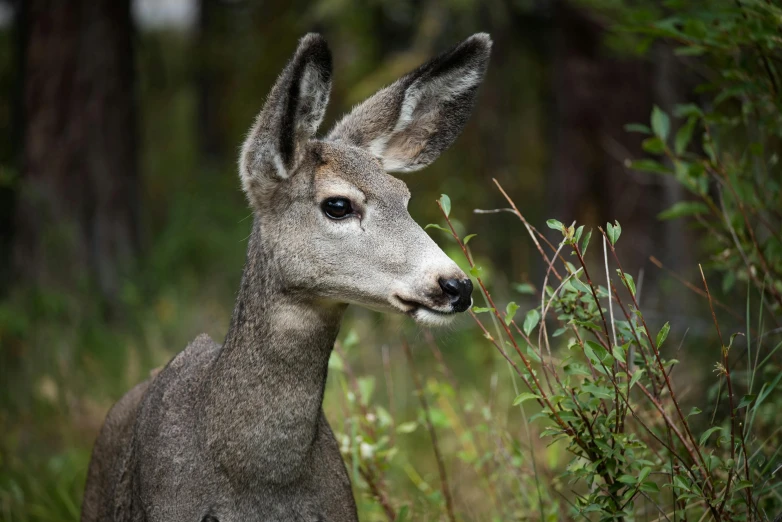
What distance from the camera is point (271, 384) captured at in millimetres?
3283

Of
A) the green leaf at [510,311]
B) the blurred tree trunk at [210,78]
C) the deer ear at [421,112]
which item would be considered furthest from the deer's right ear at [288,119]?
the blurred tree trunk at [210,78]

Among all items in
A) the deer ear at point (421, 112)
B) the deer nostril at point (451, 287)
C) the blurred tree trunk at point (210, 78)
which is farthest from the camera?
the blurred tree trunk at point (210, 78)

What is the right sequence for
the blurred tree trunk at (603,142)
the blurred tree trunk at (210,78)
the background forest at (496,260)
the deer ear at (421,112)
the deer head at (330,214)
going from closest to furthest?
the deer head at (330,214) → the background forest at (496,260) → the deer ear at (421,112) → the blurred tree trunk at (603,142) → the blurred tree trunk at (210,78)

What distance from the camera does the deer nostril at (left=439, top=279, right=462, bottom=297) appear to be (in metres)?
3.03

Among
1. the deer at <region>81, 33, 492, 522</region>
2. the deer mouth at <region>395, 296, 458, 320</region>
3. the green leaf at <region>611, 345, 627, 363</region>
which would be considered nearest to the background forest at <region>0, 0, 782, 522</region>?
the green leaf at <region>611, 345, 627, 363</region>

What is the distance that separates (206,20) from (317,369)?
1491 cm

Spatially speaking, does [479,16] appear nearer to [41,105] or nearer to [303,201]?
[41,105]

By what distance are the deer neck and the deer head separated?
0.08 m

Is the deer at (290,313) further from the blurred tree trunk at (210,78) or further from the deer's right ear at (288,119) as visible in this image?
the blurred tree trunk at (210,78)

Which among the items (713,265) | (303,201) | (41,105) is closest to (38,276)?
(41,105)

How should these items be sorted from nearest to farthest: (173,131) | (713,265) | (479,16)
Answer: (713,265)
(479,16)
(173,131)

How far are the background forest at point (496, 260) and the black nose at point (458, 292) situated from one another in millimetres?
62

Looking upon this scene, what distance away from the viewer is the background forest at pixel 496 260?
3.26 m

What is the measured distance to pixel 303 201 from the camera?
342cm
